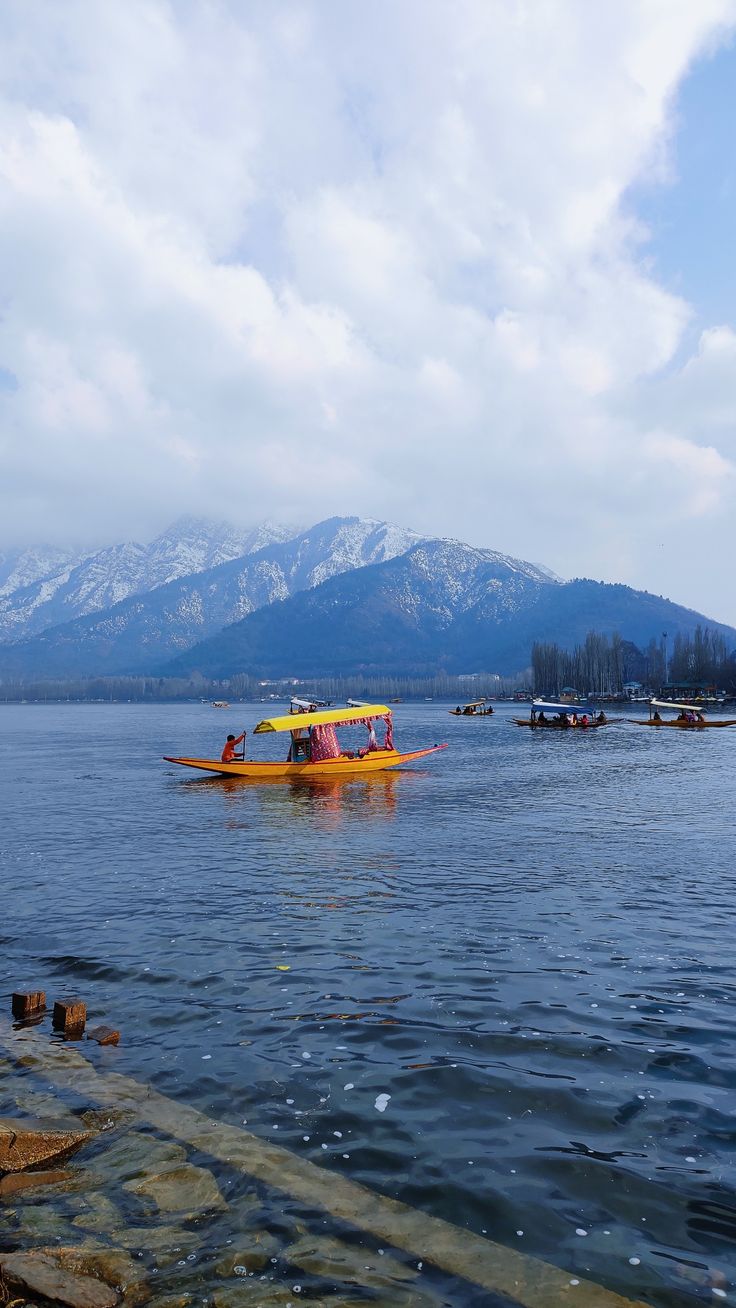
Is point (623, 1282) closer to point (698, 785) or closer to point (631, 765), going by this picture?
point (698, 785)

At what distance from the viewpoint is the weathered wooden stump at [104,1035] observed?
47.2 feet

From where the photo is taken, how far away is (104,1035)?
14.6m

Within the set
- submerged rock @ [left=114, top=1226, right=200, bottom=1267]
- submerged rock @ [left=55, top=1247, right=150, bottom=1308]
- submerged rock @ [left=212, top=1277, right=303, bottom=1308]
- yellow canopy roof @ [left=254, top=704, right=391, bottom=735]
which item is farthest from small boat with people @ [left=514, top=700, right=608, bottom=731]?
submerged rock @ [left=55, top=1247, right=150, bottom=1308]

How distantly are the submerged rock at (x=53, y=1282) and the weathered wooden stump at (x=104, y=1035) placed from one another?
6497mm

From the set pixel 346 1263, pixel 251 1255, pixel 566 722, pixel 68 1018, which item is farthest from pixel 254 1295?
pixel 566 722

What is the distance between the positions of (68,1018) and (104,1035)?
1.00 metres

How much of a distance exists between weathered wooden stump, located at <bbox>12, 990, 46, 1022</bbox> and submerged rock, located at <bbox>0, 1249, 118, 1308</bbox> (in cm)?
842

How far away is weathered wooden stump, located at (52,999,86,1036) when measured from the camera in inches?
591

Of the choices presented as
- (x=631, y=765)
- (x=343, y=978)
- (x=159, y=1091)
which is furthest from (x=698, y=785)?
(x=159, y=1091)

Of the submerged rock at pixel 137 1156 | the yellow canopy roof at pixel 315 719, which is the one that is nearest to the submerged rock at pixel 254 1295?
the submerged rock at pixel 137 1156

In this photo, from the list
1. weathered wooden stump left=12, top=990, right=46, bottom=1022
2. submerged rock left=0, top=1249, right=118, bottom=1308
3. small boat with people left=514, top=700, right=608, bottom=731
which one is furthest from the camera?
small boat with people left=514, top=700, right=608, bottom=731

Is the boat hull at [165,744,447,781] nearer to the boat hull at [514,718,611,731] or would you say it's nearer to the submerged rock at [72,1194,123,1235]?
the submerged rock at [72,1194,123,1235]

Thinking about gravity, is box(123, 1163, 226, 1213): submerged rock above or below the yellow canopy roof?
below

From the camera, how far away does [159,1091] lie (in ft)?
41.0
